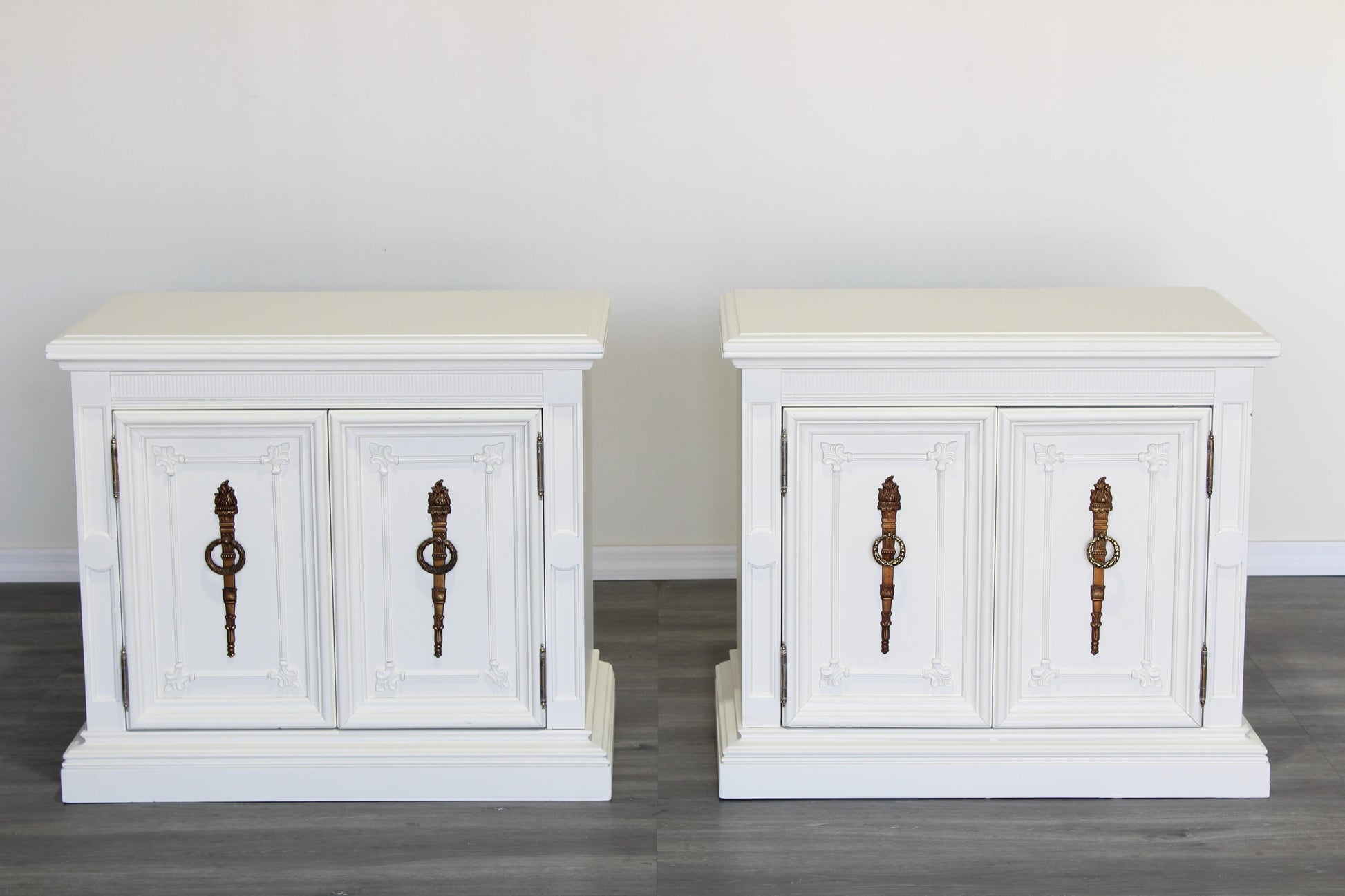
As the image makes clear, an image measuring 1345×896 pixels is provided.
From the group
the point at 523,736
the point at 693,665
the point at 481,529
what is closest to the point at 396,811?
the point at 523,736

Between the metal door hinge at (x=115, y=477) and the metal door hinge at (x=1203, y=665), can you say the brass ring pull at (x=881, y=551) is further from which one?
the metal door hinge at (x=115, y=477)

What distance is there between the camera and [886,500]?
97.1 inches

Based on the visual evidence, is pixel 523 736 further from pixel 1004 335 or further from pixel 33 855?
pixel 1004 335

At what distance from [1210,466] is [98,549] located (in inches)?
69.5

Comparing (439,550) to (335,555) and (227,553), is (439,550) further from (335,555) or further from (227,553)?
(227,553)

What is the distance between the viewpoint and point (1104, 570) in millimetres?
2494

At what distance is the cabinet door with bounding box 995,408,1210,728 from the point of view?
2447mm

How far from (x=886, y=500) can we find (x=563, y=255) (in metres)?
1.13

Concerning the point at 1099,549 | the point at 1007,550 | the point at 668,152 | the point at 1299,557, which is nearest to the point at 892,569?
the point at 1007,550

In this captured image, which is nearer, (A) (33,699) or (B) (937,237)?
(A) (33,699)

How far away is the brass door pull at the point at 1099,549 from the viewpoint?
8.07ft

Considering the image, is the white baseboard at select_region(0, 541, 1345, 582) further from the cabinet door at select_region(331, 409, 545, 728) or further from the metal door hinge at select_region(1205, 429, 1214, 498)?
the metal door hinge at select_region(1205, 429, 1214, 498)

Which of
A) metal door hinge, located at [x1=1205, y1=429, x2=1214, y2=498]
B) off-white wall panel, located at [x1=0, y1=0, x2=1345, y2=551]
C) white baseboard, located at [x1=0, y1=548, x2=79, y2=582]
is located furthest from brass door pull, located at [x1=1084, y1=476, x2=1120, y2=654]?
white baseboard, located at [x1=0, y1=548, x2=79, y2=582]

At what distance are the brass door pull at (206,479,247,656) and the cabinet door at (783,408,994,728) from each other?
2.88 ft
